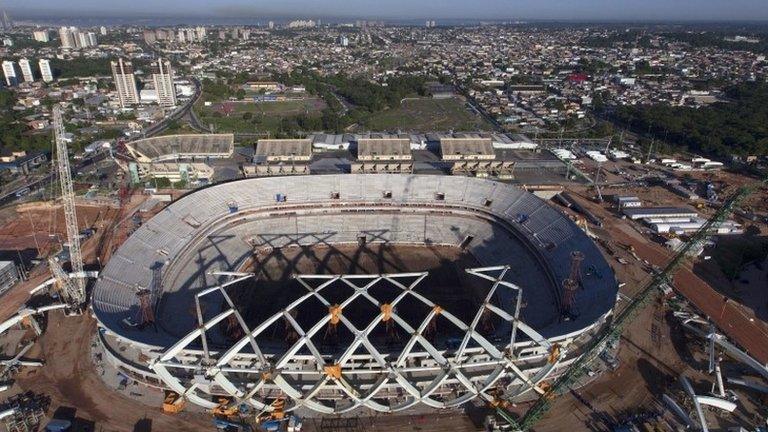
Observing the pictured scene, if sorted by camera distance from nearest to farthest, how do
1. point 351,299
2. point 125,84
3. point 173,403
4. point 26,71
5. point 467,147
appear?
point 173,403, point 351,299, point 467,147, point 125,84, point 26,71

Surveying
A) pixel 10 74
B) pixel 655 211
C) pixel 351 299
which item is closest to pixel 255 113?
pixel 10 74

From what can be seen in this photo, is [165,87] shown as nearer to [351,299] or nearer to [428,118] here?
[428,118]

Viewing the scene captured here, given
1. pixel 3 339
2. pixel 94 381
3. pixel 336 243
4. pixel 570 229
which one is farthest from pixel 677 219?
pixel 3 339

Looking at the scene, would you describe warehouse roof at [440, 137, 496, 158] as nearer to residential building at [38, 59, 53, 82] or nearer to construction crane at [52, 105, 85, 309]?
construction crane at [52, 105, 85, 309]

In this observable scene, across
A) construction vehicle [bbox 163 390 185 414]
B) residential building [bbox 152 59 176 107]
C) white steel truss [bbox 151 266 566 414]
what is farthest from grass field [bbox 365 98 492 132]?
construction vehicle [bbox 163 390 185 414]

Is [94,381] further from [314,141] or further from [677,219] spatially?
[677,219]

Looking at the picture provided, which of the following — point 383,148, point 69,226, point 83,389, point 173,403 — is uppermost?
point 383,148
